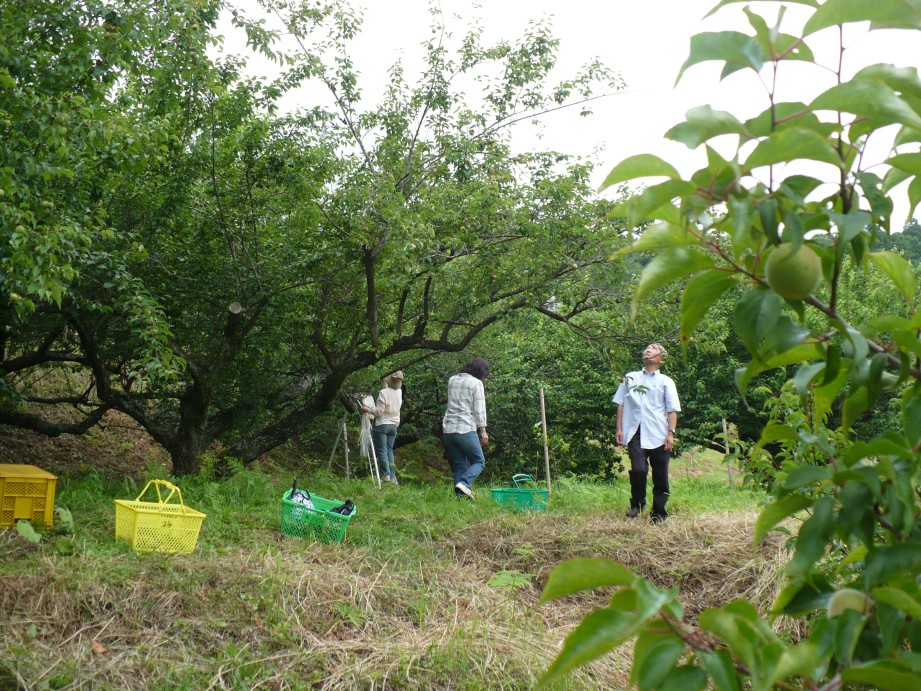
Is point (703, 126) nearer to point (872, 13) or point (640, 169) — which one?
point (640, 169)

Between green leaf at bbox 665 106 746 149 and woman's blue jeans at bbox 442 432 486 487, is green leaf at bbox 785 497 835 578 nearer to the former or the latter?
green leaf at bbox 665 106 746 149

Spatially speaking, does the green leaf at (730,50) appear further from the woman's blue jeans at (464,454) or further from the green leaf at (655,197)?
the woman's blue jeans at (464,454)

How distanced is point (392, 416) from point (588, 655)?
32.7ft

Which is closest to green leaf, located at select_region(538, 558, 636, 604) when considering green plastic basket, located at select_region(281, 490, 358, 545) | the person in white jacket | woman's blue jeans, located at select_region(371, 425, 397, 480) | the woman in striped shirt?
green plastic basket, located at select_region(281, 490, 358, 545)

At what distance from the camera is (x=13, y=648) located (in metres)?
3.26

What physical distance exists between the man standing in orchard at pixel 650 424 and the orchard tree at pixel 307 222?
3.88 ft

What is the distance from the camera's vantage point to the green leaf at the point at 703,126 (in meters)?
0.77

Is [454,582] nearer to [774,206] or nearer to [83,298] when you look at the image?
[83,298]

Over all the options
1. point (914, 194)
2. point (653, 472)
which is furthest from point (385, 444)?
point (914, 194)

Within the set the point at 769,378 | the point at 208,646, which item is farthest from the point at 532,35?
the point at 769,378

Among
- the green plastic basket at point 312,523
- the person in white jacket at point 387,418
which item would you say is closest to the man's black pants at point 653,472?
the green plastic basket at point 312,523

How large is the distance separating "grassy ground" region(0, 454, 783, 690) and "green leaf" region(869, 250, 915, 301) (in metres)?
2.72

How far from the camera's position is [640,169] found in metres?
0.79

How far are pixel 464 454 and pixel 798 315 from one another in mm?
7859
